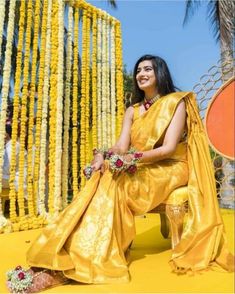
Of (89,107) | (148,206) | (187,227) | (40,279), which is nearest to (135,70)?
(148,206)

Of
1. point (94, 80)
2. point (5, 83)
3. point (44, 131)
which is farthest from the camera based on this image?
point (94, 80)

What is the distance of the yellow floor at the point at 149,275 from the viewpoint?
1.82 meters

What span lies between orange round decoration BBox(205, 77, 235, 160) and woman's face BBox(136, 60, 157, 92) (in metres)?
0.68

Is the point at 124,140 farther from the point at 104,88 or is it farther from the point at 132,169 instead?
the point at 104,88

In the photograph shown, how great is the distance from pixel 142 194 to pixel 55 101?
2.11 meters

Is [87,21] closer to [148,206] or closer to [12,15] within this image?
[12,15]

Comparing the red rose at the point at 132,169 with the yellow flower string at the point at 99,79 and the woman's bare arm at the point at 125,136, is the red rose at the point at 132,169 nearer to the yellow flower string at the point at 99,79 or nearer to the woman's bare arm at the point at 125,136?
the woman's bare arm at the point at 125,136

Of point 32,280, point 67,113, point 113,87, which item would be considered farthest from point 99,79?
point 32,280

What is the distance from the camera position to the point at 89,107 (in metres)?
4.66

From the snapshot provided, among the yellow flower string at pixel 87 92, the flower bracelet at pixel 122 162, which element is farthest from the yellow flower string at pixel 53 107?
the flower bracelet at pixel 122 162

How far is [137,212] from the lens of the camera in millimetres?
2346

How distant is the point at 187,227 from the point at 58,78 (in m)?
2.50

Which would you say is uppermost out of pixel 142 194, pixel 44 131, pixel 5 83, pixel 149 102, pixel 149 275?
pixel 5 83

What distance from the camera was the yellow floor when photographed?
71.6 inches
